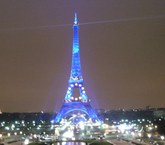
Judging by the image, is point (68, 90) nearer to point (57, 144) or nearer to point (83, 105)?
point (83, 105)

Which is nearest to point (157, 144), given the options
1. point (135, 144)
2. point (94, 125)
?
point (135, 144)

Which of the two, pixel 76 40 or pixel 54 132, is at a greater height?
pixel 76 40

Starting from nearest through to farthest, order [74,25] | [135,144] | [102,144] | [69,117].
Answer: [102,144] < [135,144] < [74,25] < [69,117]

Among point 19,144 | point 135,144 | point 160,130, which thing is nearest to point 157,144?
point 135,144

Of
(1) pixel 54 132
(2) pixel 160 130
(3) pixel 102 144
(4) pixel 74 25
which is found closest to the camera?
(3) pixel 102 144

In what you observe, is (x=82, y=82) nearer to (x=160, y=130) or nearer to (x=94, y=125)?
(x=94, y=125)

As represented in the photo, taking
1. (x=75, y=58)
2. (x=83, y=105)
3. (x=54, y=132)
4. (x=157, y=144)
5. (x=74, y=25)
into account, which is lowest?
(x=157, y=144)

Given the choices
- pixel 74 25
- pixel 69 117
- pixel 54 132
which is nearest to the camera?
pixel 54 132

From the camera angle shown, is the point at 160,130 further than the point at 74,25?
No

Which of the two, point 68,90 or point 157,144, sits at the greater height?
point 68,90
